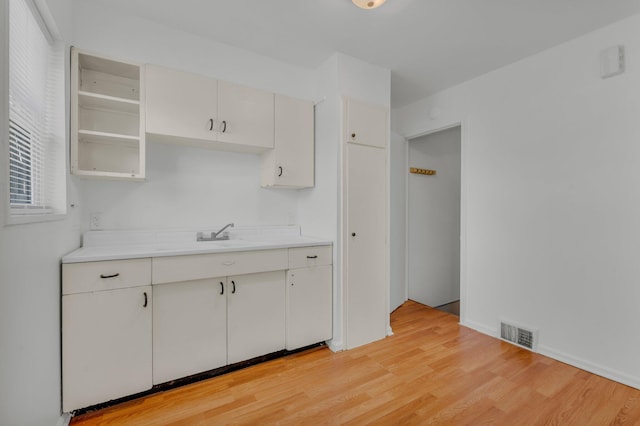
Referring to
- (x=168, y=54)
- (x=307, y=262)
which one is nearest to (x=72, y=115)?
(x=168, y=54)

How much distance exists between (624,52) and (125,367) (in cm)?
389

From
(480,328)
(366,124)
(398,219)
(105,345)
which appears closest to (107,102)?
(105,345)

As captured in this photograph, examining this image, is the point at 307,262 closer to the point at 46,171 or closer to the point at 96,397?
the point at 96,397

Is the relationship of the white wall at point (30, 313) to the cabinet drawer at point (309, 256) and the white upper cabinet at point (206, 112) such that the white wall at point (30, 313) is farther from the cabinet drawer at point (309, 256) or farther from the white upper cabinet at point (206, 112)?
the cabinet drawer at point (309, 256)

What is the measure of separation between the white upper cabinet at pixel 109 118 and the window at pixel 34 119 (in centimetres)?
18

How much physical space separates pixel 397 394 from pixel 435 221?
100 inches

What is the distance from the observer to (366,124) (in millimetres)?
2553

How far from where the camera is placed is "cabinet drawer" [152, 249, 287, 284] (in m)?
1.81

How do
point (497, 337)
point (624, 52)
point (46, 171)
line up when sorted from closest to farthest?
point (46, 171)
point (624, 52)
point (497, 337)

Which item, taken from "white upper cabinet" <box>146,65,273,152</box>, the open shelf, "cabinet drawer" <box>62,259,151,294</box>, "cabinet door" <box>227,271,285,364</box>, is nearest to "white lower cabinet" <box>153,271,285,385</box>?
"cabinet door" <box>227,271,285,364</box>

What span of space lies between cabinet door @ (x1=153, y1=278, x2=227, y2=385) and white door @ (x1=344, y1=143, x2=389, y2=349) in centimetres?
106

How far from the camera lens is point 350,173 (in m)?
2.47

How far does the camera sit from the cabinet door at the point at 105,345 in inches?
61.5

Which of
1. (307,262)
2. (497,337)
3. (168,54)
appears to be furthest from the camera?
(497,337)
